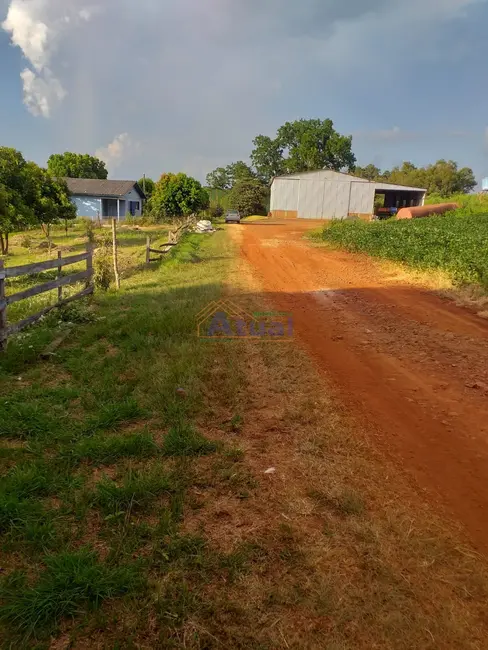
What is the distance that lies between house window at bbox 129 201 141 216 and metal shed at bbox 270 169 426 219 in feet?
58.1

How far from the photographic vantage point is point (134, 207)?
53469 mm

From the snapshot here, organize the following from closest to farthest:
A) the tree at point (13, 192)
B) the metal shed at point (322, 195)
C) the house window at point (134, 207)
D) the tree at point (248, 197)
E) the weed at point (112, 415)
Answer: the weed at point (112, 415) < the tree at point (13, 192) < the metal shed at point (322, 195) < the house window at point (134, 207) < the tree at point (248, 197)

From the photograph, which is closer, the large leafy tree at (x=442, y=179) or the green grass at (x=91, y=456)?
the green grass at (x=91, y=456)

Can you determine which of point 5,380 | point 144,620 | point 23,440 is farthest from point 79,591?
point 5,380

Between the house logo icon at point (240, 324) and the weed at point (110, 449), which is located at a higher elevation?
the house logo icon at point (240, 324)

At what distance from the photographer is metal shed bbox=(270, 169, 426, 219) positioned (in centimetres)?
4688

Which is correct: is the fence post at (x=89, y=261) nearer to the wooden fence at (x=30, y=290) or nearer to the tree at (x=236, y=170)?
the wooden fence at (x=30, y=290)

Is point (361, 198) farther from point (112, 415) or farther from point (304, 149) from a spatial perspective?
point (112, 415)

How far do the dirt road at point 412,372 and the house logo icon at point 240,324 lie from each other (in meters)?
0.31

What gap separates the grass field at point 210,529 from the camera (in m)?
2.19

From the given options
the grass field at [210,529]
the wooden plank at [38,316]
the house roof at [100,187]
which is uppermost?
the house roof at [100,187]

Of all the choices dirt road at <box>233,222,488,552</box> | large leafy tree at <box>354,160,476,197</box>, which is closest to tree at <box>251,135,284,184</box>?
large leafy tree at <box>354,160,476,197</box>

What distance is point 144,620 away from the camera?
2197 mm

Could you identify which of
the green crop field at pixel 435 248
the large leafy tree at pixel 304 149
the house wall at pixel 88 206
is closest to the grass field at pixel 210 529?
the green crop field at pixel 435 248
